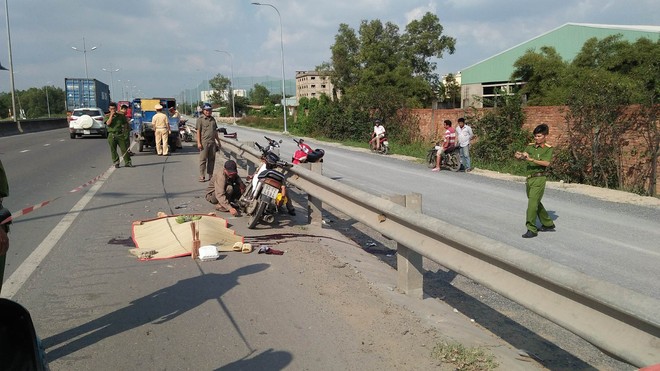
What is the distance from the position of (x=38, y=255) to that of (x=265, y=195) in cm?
290

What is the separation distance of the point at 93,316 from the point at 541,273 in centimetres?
356

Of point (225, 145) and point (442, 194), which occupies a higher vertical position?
point (225, 145)

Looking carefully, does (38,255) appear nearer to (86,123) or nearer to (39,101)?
(86,123)

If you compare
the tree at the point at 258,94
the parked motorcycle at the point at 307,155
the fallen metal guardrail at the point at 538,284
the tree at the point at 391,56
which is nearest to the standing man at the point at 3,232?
the fallen metal guardrail at the point at 538,284

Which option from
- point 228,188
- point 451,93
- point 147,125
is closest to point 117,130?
point 147,125

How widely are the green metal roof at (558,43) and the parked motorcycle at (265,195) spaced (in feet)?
132

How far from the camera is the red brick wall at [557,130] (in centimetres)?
1353

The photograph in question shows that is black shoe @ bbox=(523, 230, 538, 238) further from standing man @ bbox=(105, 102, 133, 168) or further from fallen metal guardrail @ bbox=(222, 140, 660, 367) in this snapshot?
standing man @ bbox=(105, 102, 133, 168)

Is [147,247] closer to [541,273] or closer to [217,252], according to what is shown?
[217,252]

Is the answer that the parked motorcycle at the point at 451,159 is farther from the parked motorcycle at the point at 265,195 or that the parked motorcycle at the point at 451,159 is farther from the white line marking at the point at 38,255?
the white line marking at the point at 38,255

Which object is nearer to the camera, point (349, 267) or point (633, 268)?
point (349, 267)

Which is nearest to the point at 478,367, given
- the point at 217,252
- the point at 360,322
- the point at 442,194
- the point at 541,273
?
the point at 541,273

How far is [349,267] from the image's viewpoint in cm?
602

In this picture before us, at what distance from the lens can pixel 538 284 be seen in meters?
3.19
